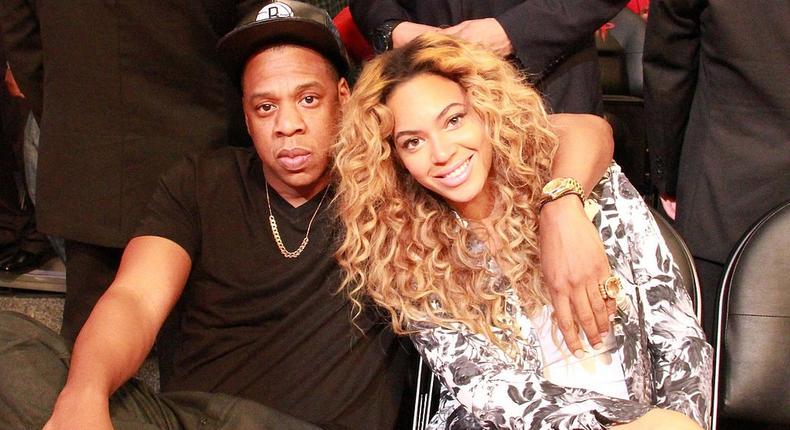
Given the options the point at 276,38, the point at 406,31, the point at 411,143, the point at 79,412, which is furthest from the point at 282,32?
the point at 79,412

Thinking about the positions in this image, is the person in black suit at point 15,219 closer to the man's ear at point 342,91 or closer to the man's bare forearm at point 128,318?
the man's bare forearm at point 128,318

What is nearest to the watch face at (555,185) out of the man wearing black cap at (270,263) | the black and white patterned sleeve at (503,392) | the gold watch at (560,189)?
the gold watch at (560,189)

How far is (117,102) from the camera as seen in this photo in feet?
8.14

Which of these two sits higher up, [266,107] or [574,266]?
[266,107]

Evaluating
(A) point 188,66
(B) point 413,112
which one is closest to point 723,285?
(B) point 413,112

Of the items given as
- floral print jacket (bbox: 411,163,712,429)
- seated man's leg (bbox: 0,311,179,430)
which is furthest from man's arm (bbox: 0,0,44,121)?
floral print jacket (bbox: 411,163,712,429)

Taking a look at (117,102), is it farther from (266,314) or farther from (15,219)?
(15,219)

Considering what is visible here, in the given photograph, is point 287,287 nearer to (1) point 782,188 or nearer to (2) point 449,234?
(2) point 449,234

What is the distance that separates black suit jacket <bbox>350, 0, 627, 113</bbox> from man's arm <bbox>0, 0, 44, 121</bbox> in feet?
2.86

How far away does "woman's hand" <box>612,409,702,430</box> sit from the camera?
1.64 meters

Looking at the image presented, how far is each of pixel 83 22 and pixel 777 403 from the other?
6.21 feet

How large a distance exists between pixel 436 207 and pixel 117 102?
3.14 ft

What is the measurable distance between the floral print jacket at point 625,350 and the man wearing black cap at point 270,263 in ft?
0.53

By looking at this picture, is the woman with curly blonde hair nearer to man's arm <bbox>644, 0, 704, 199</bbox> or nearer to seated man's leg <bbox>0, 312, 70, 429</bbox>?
man's arm <bbox>644, 0, 704, 199</bbox>
